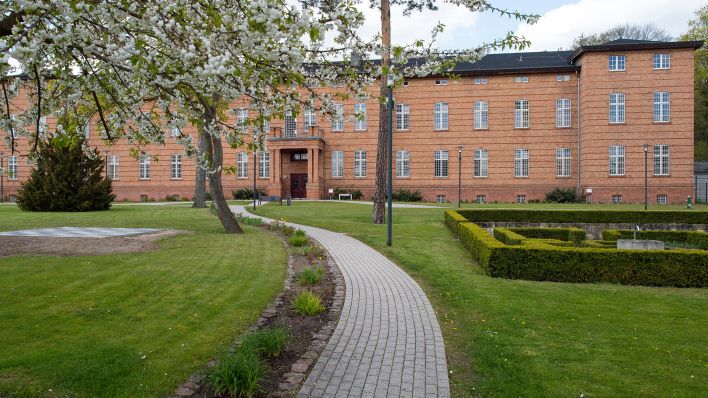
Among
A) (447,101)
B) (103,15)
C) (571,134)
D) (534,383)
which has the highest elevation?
(447,101)

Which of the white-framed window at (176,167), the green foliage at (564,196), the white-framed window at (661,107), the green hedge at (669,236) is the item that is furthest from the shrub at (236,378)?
the white-framed window at (176,167)

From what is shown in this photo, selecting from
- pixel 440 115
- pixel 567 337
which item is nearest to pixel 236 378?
pixel 567 337

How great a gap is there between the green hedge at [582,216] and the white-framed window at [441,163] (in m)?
20.6

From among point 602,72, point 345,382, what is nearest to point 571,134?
point 602,72

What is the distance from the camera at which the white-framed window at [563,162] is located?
43806 mm

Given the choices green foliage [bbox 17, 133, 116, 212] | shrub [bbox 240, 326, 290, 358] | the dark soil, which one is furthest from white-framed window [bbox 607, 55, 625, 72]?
shrub [bbox 240, 326, 290, 358]

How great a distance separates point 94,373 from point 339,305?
4095 mm

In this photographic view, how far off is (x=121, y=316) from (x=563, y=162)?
4325 centimetres

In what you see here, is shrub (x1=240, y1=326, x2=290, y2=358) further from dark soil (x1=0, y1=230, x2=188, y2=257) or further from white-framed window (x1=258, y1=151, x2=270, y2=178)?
white-framed window (x1=258, y1=151, x2=270, y2=178)

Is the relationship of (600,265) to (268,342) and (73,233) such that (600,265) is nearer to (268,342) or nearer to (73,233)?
(268,342)

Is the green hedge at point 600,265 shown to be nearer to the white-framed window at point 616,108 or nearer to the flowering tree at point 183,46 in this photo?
the flowering tree at point 183,46

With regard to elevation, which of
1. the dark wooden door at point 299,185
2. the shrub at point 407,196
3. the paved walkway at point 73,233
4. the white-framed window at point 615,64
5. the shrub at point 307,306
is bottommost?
the shrub at point 307,306

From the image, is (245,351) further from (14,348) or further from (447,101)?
(447,101)

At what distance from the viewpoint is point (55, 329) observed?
20.5 ft
